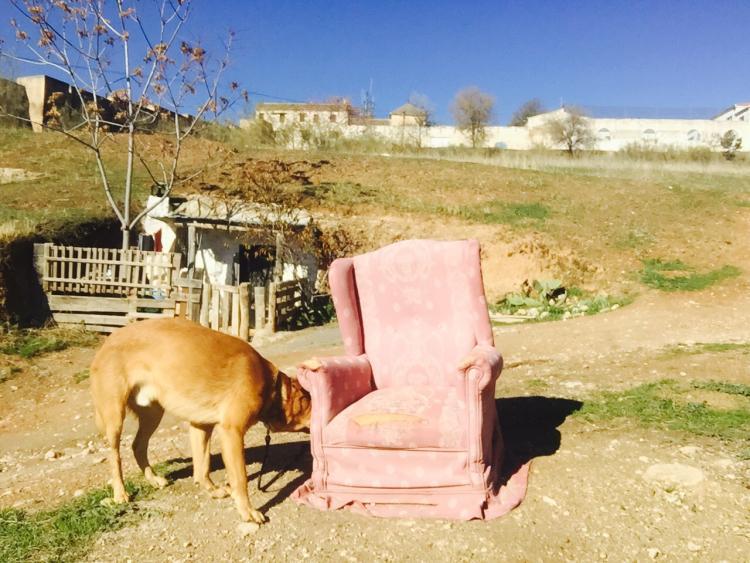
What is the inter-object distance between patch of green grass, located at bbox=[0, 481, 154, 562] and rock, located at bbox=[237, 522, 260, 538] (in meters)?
0.72

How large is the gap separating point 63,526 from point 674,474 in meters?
3.89

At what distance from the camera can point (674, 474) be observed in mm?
3969

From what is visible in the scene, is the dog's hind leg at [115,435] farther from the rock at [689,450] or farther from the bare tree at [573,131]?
the bare tree at [573,131]

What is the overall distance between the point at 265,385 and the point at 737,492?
9.92 ft

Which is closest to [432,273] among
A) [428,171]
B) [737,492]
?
[737,492]

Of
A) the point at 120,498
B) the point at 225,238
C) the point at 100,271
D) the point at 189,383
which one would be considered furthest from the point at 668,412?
the point at 225,238

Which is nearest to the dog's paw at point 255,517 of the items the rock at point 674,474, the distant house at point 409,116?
the rock at point 674,474

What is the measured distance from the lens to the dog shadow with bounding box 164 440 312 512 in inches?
165

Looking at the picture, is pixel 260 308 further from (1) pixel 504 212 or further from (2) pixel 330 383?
(1) pixel 504 212

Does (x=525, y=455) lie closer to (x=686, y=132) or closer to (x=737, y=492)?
(x=737, y=492)

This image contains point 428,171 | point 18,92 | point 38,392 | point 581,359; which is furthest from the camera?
point 18,92

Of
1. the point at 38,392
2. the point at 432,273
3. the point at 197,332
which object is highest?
the point at 432,273

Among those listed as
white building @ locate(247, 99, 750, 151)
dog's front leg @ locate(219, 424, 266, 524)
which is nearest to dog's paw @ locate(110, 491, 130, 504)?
dog's front leg @ locate(219, 424, 266, 524)

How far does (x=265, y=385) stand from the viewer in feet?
12.9
